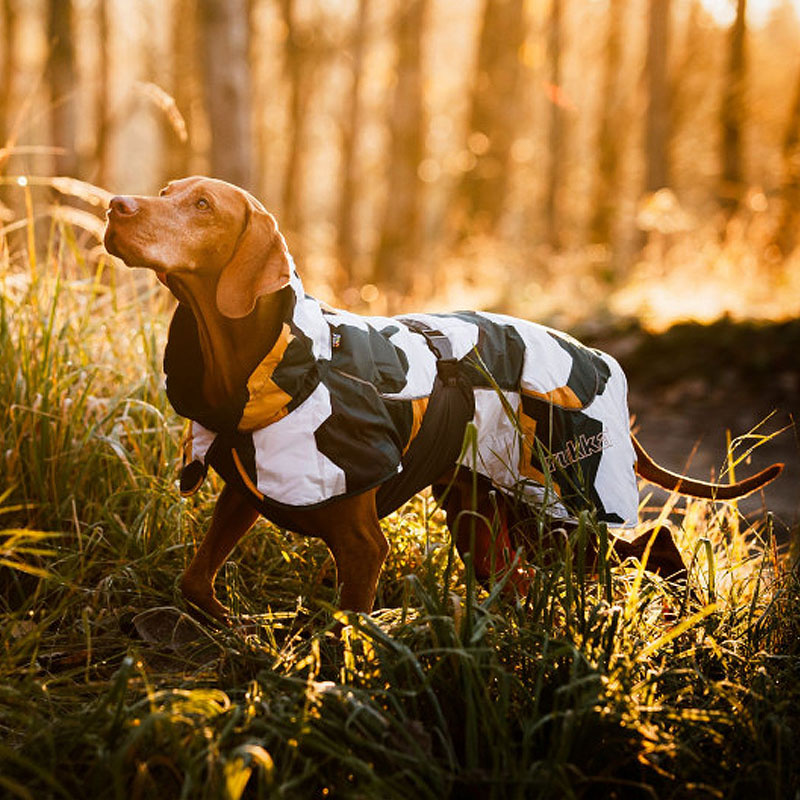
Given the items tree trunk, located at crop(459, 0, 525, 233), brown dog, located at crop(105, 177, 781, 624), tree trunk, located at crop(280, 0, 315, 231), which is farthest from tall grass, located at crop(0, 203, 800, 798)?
tree trunk, located at crop(280, 0, 315, 231)

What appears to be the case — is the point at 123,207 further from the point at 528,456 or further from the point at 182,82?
the point at 182,82

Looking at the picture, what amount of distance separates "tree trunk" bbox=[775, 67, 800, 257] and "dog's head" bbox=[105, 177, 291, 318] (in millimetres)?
9456

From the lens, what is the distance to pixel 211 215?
2.42 metres

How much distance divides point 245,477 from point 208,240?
64 cm

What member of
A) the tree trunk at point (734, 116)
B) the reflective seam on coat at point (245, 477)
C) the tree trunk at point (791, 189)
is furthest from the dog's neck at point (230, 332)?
the tree trunk at point (734, 116)

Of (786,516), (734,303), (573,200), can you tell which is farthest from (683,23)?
(786,516)

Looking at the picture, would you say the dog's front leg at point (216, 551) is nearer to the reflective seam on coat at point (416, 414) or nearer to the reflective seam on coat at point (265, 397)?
the reflective seam on coat at point (265, 397)

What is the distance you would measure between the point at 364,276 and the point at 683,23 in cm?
1189

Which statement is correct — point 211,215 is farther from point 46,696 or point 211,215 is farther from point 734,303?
point 734,303

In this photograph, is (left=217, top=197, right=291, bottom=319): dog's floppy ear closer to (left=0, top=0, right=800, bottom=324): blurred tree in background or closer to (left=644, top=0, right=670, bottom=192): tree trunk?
(left=0, top=0, right=800, bottom=324): blurred tree in background

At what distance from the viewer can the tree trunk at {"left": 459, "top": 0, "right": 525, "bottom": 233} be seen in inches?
578

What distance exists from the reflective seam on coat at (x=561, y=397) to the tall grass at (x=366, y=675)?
1.54 feet

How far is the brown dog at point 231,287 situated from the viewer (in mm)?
2363

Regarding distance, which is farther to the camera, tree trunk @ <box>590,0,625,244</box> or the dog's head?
tree trunk @ <box>590,0,625,244</box>
